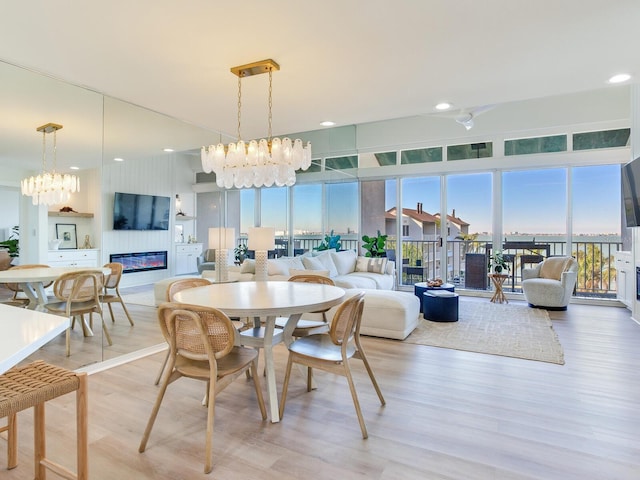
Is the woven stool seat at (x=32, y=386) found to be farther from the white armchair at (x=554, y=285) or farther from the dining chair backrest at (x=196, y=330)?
the white armchair at (x=554, y=285)

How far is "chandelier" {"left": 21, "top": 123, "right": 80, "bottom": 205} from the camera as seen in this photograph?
2883mm

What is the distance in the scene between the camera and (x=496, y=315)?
5168 mm

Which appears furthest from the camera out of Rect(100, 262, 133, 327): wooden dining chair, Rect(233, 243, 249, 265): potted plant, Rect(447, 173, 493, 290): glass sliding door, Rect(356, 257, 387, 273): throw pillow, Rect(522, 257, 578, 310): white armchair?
Rect(447, 173, 493, 290): glass sliding door

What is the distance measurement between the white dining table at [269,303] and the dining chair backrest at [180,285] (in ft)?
0.72

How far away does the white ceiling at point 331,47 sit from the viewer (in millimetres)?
2146

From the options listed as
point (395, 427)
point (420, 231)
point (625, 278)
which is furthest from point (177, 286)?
point (625, 278)

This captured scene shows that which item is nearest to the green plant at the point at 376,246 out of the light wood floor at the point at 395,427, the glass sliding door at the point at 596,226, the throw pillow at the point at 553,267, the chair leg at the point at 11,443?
the throw pillow at the point at 553,267

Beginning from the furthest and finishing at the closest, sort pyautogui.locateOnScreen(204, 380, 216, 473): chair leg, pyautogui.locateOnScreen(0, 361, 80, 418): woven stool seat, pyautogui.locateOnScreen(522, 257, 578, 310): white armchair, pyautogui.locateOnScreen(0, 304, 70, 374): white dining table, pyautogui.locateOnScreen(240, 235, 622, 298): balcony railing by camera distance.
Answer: pyautogui.locateOnScreen(240, 235, 622, 298): balcony railing, pyautogui.locateOnScreen(522, 257, 578, 310): white armchair, pyautogui.locateOnScreen(204, 380, 216, 473): chair leg, pyautogui.locateOnScreen(0, 361, 80, 418): woven stool seat, pyautogui.locateOnScreen(0, 304, 70, 374): white dining table

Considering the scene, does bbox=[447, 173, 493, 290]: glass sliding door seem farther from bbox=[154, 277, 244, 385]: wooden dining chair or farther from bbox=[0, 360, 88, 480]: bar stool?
bbox=[0, 360, 88, 480]: bar stool

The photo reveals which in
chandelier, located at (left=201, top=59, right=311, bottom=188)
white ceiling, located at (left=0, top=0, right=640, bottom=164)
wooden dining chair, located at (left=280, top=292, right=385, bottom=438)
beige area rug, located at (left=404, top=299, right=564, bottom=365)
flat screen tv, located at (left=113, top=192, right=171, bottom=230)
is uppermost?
white ceiling, located at (left=0, top=0, right=640, bottom=164)

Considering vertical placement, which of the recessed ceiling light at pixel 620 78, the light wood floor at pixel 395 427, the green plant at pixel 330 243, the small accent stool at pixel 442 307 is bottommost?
the light wood floor at pixel 395 427

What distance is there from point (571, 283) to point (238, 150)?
521 cm

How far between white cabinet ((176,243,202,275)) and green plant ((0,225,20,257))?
61.8 inches

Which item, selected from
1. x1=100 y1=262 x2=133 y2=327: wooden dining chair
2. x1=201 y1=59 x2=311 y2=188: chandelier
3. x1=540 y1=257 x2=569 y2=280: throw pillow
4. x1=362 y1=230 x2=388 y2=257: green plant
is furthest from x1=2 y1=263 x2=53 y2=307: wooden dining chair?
x1=540 y1=257 x2=569 y2=280: throw pillow
